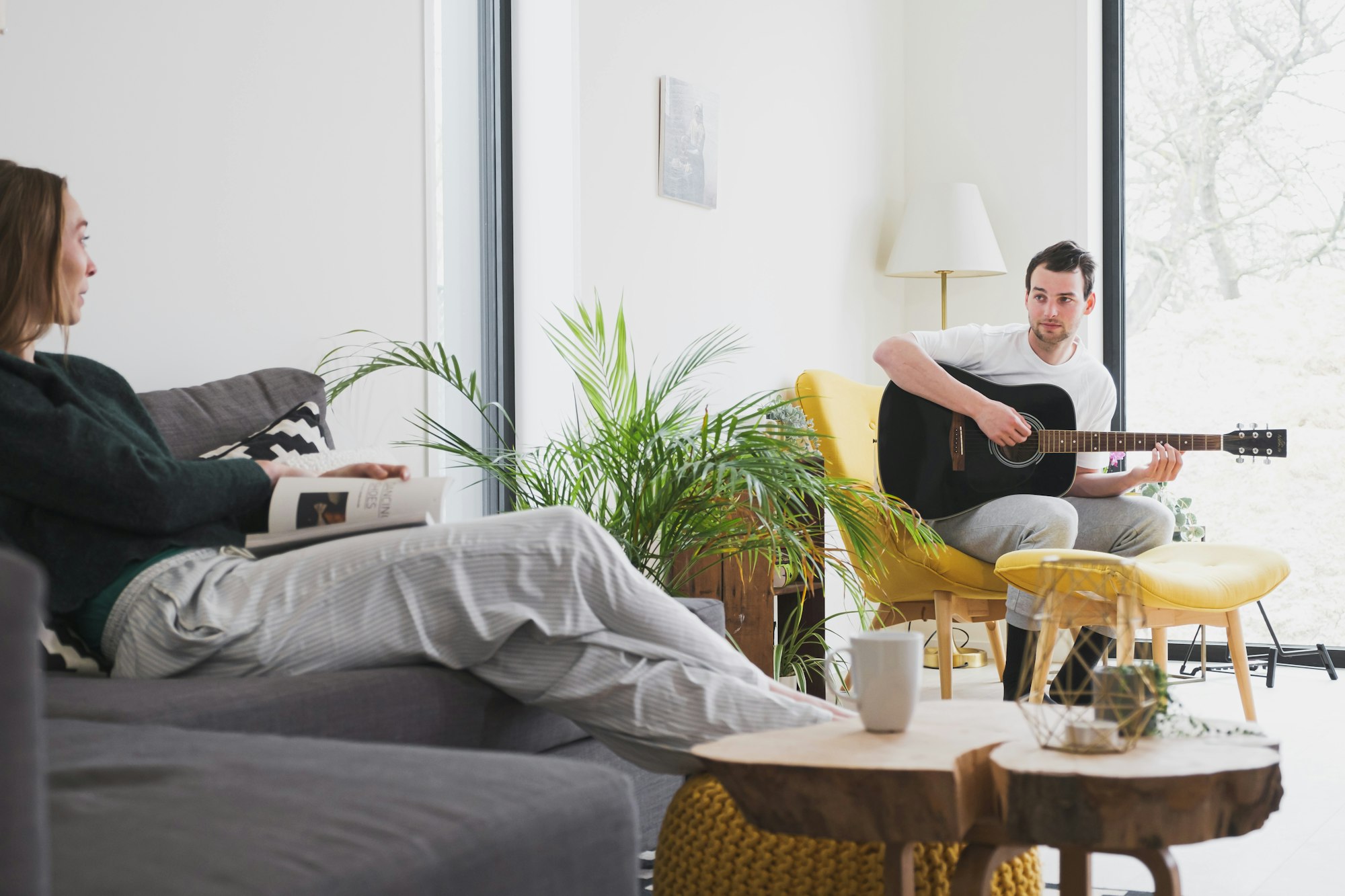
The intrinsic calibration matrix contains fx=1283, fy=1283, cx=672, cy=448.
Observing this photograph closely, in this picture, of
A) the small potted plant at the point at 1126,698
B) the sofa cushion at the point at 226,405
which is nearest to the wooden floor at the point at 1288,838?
the small potted plant at the point at 1126,698

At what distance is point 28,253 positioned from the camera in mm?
1689

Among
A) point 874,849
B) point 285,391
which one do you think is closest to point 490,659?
point 874,849

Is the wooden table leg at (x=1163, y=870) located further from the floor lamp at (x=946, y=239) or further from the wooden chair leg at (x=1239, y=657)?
the floor lamp at (x=946, y=239)

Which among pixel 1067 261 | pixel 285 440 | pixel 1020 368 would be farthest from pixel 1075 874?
pixel 1067 261

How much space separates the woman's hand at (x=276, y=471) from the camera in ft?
5.95

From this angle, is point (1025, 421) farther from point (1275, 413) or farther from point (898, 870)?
point (898, 870)

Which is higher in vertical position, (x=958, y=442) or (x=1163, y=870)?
(x=958, y=442)

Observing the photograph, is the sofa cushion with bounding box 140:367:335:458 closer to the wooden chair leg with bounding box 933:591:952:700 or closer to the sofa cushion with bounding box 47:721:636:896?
the sofa cushion with bounding box 47:721:636:896

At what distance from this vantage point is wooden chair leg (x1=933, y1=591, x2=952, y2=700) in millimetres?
3301

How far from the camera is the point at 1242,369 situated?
448 centimetres

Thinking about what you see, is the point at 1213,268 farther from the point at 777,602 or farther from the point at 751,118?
the point at 777,602

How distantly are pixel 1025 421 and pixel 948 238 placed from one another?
126 centimetres

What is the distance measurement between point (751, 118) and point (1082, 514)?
1515 mm

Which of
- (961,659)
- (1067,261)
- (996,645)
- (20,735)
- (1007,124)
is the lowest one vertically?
(961,659)
